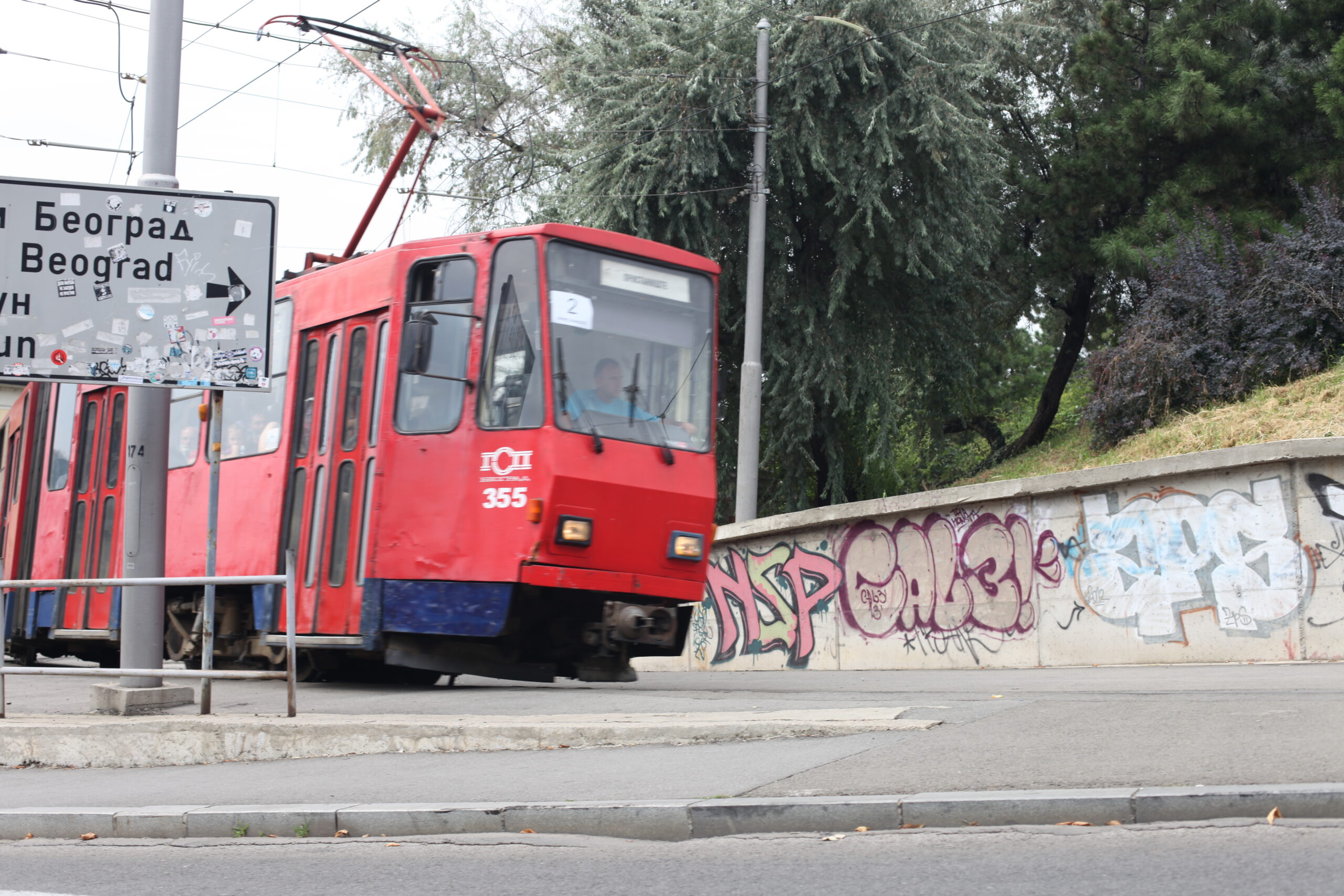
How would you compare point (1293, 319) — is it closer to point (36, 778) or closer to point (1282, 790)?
point (1282, 790)

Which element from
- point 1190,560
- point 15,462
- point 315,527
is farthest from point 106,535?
point 1190,560

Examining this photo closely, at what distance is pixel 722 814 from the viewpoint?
538cm

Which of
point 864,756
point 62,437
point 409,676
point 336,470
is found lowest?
point 409,676

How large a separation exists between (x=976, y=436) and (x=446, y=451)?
19.2 meters

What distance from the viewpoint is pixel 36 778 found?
8125 millimetres

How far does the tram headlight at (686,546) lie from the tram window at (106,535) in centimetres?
634

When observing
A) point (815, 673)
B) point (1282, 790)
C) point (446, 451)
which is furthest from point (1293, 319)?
point (1282, 790)

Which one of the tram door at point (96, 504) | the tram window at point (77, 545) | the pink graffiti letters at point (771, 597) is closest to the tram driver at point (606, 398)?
the tram door at point (96, 504)

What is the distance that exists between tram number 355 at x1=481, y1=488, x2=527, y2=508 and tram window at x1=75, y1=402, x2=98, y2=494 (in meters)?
6.29

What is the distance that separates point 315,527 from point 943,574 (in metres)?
7.23

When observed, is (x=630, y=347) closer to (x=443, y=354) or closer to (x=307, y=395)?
(x=443, y=354)

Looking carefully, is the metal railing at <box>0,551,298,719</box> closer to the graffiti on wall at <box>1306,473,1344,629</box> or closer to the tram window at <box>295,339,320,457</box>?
the tram window at <box>295,339,320,457</box>

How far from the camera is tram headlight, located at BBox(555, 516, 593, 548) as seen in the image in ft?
31.0

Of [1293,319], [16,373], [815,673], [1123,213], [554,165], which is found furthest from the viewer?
[554,165]
